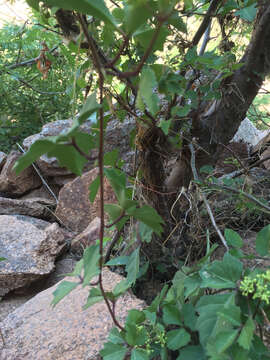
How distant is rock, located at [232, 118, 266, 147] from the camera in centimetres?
238

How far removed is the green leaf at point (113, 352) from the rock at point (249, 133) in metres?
1.96

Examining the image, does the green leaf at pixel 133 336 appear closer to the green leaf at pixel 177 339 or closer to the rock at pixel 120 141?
the green leaf at pixel 177 339

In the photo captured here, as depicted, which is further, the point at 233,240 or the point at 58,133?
the point at 58,133

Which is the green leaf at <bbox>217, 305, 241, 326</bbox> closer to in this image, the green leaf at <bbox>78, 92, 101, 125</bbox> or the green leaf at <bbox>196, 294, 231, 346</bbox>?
the green leaf at <bbox>196, 294, 231, 346</bbox>

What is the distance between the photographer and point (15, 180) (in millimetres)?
2406

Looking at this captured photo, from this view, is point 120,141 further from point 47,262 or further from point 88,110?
point 88,110

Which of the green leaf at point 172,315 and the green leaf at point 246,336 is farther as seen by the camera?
the green leaf at point 172,315

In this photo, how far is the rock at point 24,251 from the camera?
134 centimetres

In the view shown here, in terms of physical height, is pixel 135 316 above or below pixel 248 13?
below

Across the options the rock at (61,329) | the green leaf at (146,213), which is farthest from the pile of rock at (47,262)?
the green leaf at (146,213)

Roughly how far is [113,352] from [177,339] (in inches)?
4.2

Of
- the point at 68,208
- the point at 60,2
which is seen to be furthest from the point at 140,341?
the point at 68,208

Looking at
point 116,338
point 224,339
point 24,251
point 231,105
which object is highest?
point 231,105

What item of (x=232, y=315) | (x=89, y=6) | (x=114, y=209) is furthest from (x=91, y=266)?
(x=89, y=6)
